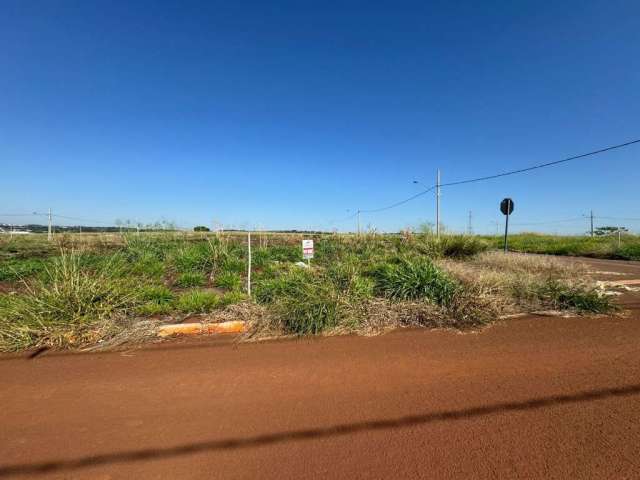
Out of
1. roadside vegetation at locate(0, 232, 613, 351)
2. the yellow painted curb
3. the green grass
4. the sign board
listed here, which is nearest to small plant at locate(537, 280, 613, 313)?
roadside vegetation at locate(0, 232, 613, 351)

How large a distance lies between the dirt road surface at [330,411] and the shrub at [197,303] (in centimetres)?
104

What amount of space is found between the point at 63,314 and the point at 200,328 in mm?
1849

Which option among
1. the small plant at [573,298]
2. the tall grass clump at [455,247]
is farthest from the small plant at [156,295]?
the tall grass clump at [455,247]

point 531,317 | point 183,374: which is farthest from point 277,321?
point 531,317

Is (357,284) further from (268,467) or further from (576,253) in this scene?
(576,253)

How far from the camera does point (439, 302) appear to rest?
5.05m

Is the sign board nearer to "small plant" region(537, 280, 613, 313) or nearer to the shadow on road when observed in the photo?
the shadow on road

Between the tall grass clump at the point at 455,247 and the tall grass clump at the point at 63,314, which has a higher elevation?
the tall grass clump at the point at 455,247

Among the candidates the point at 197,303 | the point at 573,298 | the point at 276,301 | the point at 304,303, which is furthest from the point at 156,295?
the point at 573,298

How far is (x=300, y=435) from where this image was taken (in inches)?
86.4

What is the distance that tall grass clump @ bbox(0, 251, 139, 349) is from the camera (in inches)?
152

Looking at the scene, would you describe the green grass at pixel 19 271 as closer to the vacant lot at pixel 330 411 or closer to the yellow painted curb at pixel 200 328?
the vacant lot at pixel 330 411

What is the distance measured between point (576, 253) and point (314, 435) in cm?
1989

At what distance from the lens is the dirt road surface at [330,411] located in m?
1.92
